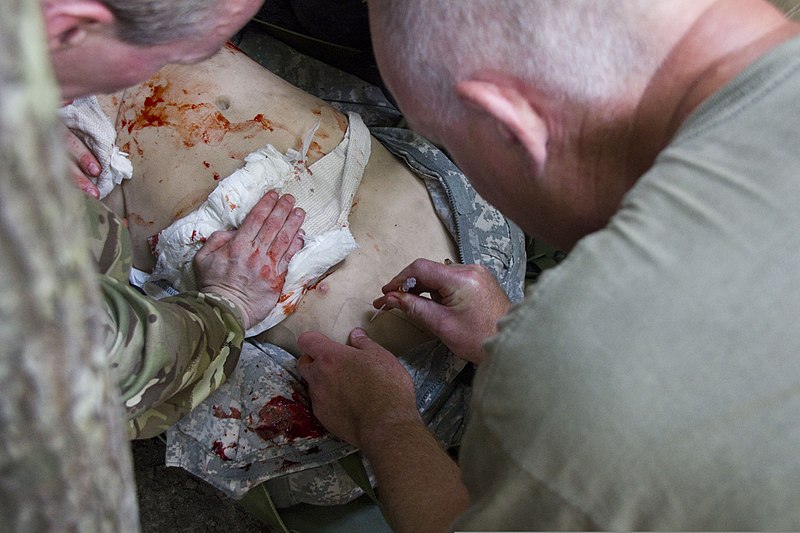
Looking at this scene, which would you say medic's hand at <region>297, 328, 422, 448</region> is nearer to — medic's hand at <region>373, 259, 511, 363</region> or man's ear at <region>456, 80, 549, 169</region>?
medic's hand at <region>373, 259, 511, 363</region>

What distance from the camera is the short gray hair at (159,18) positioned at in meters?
0.69

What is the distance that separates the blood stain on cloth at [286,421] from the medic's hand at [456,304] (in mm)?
253

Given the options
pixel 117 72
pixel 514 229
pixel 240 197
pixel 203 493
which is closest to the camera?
pixel 117 72

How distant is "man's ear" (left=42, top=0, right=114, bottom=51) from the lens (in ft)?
Answer: 2.14

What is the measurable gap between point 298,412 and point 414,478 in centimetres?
27

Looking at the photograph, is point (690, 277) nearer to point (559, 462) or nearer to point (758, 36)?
point (559, 462)

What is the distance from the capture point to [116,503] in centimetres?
43

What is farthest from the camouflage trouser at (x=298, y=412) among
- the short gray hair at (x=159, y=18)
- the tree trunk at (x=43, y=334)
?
the tree trunk at (x=43, y=334)

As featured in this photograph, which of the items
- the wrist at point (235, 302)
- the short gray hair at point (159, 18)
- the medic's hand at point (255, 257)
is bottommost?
the wrist at point (235, 302)

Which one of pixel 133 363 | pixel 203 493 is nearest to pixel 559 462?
pixel 133 363

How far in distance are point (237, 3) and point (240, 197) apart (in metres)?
0.50

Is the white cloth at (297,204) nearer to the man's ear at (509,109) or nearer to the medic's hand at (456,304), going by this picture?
the medic's hand at (456,304)

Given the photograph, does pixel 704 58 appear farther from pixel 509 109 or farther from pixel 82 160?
pixel 82 160

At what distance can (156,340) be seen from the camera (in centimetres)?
92
